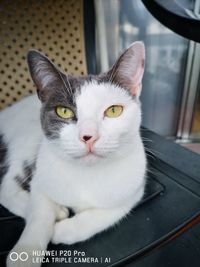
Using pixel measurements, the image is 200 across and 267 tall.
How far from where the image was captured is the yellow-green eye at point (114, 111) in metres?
0.62

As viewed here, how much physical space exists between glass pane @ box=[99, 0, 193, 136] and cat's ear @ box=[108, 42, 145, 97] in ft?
3.11

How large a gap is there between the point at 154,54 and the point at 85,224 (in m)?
1.34

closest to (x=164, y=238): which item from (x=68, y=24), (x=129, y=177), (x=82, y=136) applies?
(x=129, y=177)

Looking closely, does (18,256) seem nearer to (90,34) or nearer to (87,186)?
(87,186)

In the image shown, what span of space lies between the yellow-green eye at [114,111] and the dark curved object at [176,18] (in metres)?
0.31

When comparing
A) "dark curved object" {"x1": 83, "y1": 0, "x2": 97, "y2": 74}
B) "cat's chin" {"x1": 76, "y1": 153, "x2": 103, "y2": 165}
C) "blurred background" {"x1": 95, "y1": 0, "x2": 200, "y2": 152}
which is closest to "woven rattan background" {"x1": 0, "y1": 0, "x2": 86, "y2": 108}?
"dark curved object" {"x1": 83, "y1": 0, "x2": 97, "y2": 74}

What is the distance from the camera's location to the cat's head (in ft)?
1.89

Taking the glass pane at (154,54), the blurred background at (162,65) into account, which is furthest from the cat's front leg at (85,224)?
the glass pane at (154,54)

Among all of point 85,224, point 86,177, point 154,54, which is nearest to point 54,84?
point 86,177

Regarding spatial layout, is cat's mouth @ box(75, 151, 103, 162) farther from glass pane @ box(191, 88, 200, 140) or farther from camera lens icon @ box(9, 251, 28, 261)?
glass pane @ box(191, 88, 200, 140)

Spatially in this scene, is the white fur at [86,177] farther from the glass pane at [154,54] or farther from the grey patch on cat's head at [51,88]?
the glass pane at [154,54]

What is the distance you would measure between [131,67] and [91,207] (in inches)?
14.8

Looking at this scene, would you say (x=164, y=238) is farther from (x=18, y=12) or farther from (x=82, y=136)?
(x=18, y=12)

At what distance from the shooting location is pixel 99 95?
63cm
